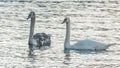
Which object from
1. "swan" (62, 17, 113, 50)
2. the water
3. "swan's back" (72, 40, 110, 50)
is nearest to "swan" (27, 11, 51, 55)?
the water

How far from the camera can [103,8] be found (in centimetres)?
3875

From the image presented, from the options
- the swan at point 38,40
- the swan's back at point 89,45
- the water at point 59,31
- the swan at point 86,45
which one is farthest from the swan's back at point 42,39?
the swan's back at point 89,45

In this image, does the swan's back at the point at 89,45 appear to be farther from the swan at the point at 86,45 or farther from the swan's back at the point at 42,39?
the swan's back at the point at 42,39

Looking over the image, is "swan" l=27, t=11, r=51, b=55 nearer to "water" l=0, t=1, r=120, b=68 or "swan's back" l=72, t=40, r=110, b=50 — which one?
"water" l=0, t=1, r=120, b=68

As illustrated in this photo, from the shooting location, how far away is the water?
2223 cm

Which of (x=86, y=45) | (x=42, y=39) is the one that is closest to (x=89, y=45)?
(x=86, y=45)

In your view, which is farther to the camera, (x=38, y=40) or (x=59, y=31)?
(x=59, y=31)

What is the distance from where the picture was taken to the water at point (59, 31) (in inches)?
875

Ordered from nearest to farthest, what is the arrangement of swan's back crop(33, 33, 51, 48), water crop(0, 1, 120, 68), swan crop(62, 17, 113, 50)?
water crop(0, 1, 120, 68) → swan crop(62, 17, 113, 50) → swan's back crop(33, 33, 51, 48)

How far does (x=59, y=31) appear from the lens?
2917 cm

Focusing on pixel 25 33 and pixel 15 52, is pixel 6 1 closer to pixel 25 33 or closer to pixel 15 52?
pixel 25 33

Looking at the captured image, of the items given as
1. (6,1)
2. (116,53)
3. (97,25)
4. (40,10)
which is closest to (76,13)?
(40,10)

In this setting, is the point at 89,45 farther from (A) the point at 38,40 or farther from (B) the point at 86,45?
(A) the point at 38,40

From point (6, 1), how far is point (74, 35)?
14.6m
